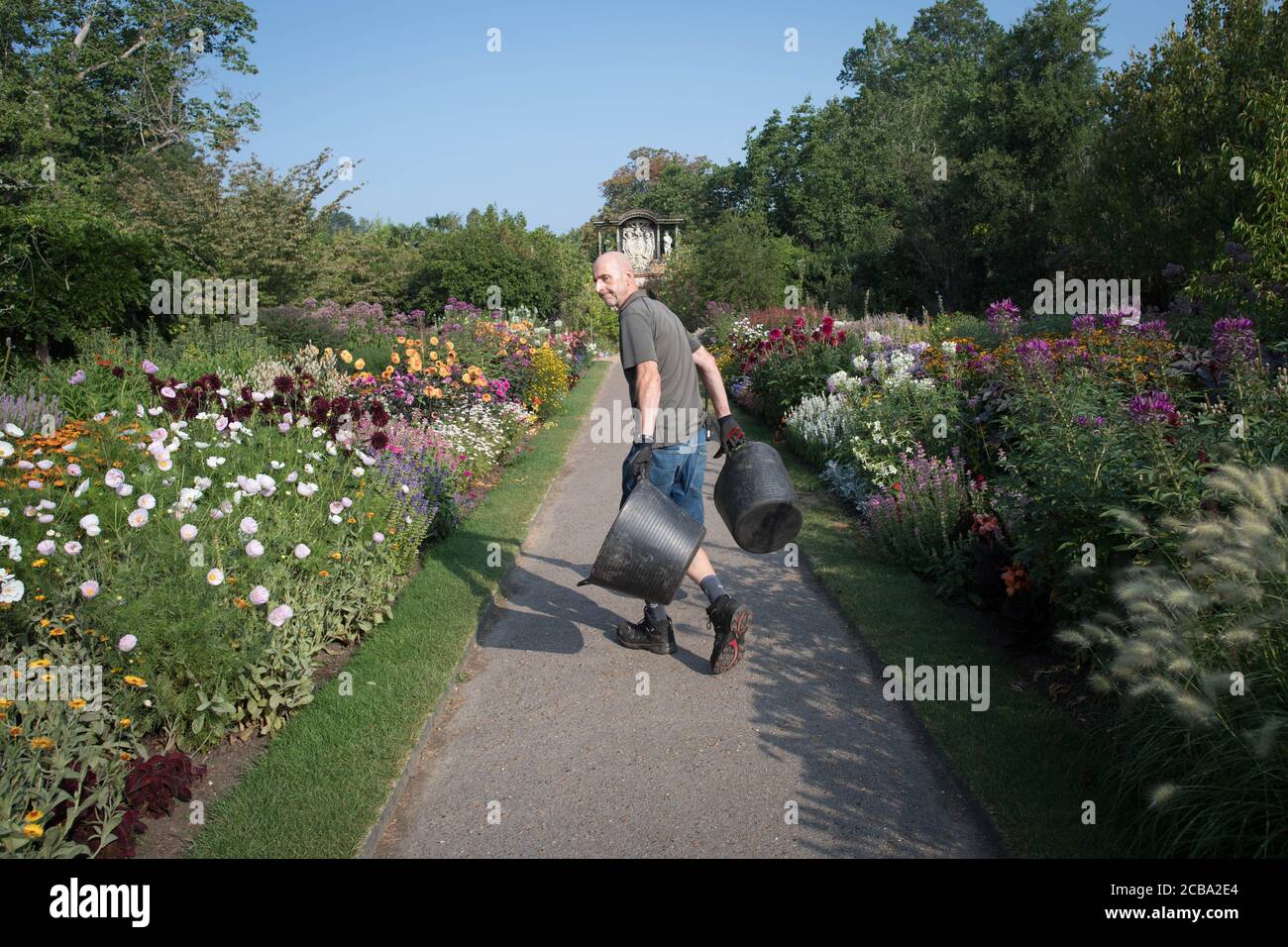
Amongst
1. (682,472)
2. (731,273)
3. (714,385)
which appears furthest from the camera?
(731,273)

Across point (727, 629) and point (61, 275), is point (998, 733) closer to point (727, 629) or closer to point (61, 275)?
point (727, 629)

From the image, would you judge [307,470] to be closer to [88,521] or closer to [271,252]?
[88,521]

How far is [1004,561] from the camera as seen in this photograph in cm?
501

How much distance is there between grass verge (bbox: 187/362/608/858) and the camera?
10.6 ft

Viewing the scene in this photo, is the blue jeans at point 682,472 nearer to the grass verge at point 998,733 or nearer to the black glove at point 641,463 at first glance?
the black glove at point 641,463

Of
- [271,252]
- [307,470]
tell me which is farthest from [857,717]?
[271,252]

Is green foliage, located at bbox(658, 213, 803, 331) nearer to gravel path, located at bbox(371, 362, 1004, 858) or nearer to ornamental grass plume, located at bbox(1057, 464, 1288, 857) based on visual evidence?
gravel path, located at bbox(371, 362, 1004, 858)

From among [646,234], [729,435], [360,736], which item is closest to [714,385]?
[729,435]

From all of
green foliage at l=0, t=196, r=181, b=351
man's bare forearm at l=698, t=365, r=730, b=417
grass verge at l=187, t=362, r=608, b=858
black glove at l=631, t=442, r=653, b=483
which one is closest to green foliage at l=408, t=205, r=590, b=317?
green foliage at l=0, t=196, r=181, b=351

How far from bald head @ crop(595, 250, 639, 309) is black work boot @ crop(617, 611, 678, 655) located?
5.88 feet

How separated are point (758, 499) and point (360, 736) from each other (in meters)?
2.39

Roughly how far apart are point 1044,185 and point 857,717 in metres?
32.8

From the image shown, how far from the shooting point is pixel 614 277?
4730 mm

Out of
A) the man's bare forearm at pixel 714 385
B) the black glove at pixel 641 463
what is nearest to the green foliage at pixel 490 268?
the man's bare forearm at pixel 714 385
